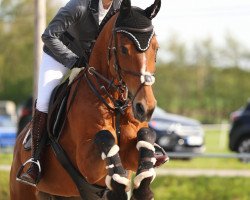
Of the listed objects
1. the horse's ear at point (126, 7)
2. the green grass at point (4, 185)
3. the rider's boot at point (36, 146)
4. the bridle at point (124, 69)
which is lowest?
the green grass at point (4, 185)

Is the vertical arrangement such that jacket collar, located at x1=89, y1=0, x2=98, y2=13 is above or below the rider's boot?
above

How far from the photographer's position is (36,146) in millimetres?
7184

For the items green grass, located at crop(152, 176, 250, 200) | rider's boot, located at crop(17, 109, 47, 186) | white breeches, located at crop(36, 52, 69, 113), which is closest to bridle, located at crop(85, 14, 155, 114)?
white breeches, located at crop(36, 52, 69, 113)

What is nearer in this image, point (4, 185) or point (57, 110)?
point (57, 110)

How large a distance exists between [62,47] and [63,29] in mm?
175

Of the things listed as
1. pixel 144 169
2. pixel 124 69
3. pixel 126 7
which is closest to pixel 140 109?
pixel 124 69

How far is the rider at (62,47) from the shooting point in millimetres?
6676

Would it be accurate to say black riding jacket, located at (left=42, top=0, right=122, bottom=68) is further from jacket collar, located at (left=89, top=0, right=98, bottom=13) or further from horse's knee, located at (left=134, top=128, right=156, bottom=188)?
horse's knee, located at (left=134, top=128, right=156, bottom=188)

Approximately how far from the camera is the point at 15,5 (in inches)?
1980

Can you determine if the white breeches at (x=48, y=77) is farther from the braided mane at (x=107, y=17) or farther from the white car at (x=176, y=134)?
the white car at (x=176, y=134)

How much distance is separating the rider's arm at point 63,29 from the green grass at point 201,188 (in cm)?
727

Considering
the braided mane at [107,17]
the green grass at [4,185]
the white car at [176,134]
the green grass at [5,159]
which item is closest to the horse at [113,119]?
the braided mane at [107,17]

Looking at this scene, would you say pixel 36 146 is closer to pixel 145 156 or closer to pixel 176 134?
pixel 145 156

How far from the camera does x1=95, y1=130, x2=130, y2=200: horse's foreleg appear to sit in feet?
19.6
